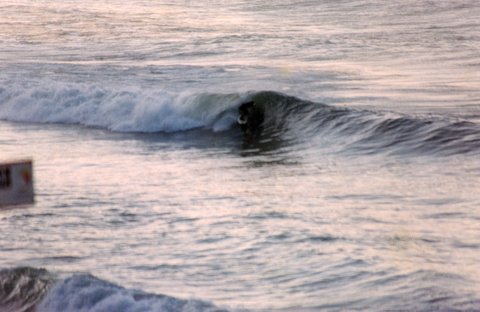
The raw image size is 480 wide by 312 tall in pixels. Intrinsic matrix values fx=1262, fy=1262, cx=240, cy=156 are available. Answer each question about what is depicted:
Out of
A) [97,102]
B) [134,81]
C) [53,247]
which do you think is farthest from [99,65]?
[53,247]

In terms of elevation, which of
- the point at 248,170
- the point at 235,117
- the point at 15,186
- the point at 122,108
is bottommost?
the point at 235,117

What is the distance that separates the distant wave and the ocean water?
0.04 metres

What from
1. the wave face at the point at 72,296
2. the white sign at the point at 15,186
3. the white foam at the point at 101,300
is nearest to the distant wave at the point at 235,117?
the wave face at the point at 72,296

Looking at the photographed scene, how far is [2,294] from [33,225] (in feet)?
7.42

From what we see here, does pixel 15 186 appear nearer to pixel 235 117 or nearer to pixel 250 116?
pixel 250 116

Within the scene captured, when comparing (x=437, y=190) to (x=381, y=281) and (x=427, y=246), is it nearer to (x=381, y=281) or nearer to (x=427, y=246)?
(x=427, y=246)

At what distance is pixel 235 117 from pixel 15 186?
50.4 feet

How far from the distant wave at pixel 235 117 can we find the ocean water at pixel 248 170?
4cm

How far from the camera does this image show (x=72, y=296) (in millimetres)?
9281

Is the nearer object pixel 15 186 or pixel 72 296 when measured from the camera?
pixel 15 186

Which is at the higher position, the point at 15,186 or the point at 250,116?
the point at 15,186

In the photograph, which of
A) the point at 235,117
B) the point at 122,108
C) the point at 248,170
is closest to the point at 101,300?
the point at 248,170

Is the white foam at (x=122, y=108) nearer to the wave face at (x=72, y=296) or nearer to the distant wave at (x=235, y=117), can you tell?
the distant wave at (x=235, y=117)

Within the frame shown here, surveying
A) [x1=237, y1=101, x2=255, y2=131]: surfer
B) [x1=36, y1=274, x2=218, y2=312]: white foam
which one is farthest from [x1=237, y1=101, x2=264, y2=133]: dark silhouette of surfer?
[x1=36, y1=274, x2=218, y2=312]: white foam
